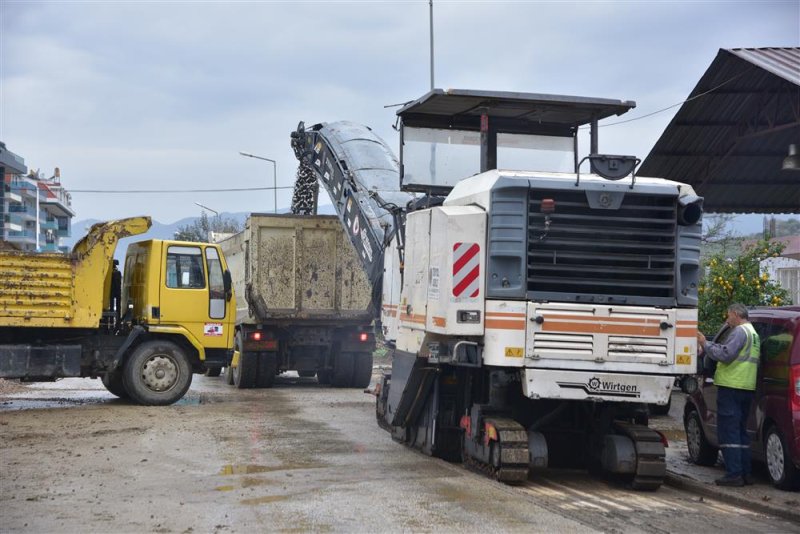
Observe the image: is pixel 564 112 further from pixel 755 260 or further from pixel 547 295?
pixel 755 260

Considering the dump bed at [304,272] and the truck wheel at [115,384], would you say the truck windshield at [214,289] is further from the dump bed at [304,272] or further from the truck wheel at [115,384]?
the dump bed at [304,272]

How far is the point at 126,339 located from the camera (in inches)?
704

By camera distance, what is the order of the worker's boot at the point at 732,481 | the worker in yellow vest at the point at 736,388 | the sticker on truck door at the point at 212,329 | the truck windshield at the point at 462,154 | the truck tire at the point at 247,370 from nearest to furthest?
the worker's boot at the point at 732,481, the worker in yellow vest at the point at 736,388, the truck windshield at the point at 462,154, the sticker on truck door at the point at 212,329, the truck tire at the point at 247,370

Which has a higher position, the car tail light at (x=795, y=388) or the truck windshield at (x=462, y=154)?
the truck windshield at (x=462, y=154)

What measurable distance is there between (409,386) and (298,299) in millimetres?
9577

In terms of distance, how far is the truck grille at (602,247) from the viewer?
10.2m

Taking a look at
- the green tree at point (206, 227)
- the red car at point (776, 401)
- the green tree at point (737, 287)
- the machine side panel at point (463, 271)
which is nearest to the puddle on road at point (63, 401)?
the green tree at point (737, 287)

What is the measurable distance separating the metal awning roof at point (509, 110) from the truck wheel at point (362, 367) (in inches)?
380

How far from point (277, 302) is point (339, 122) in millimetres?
3799

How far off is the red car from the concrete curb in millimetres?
395

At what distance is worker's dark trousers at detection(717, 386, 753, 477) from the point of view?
1052 centimetres

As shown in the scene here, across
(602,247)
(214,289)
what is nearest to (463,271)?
(602,247)

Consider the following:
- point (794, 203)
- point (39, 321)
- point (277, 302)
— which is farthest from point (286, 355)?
point (794, 203)

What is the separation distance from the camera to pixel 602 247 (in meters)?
10.3
